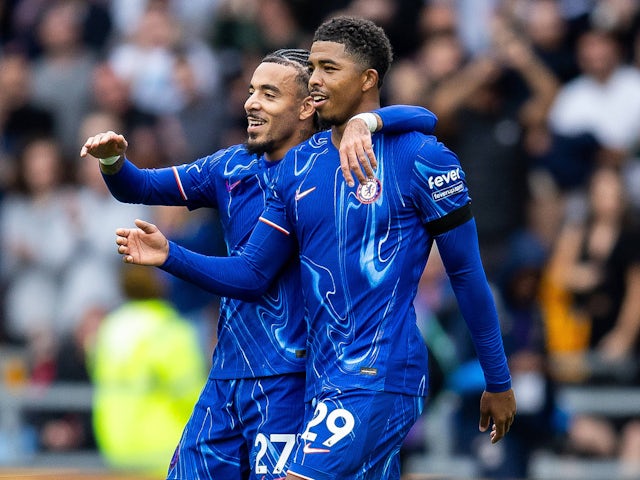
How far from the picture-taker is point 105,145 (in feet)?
18.4

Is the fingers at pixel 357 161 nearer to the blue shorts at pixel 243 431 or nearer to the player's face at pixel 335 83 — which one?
the player's face at pixel 335 83

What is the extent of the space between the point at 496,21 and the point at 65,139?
4326 millimetres

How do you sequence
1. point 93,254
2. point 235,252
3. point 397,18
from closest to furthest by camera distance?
point 235,252
point 397,18
point 93,254

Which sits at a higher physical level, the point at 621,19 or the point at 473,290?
the point at 621,19

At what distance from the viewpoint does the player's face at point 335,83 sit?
5352 mm

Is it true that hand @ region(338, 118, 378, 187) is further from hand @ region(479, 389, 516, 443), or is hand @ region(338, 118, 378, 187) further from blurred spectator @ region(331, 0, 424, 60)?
blurred spectator @ region(331, 0, 424, 60)

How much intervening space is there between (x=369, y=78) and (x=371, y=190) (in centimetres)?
50

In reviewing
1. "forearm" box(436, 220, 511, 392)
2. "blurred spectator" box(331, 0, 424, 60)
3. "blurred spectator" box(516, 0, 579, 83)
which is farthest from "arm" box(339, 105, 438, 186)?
"blurred spectator" box(331, 0, 424, 60)

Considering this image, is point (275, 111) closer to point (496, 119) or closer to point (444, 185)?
point (444, 185)

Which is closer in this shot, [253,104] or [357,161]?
[357,161]

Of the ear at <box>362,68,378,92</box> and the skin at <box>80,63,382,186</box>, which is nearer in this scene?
the ear at <box>362,68,378,92</box>

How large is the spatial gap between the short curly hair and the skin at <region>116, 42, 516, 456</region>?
3cm

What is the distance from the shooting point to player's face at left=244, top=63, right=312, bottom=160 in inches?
228

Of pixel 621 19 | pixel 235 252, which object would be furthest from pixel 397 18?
pixel 235 252
